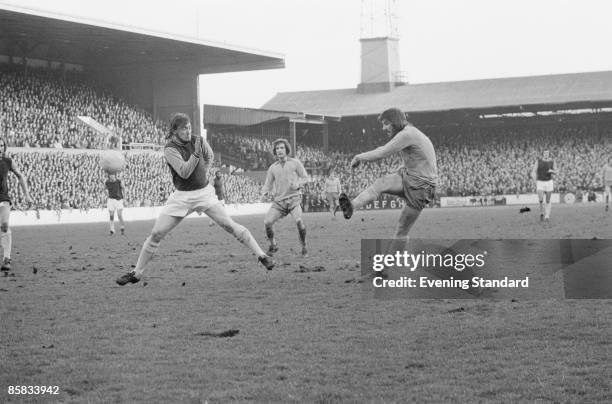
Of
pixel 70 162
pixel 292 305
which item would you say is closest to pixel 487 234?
pixel 292 305

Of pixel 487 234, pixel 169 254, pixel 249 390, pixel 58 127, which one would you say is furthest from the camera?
pixel 58 127

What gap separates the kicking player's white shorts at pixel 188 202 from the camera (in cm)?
1176

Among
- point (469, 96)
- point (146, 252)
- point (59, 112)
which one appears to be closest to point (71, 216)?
point (59, 112)

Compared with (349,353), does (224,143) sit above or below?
above

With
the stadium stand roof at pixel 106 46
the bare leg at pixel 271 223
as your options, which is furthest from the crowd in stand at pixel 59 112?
the bare leg at pixel 271 223

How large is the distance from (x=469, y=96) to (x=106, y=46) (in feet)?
88.9

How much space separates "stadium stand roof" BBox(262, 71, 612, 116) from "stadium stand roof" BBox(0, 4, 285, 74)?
13373 mm

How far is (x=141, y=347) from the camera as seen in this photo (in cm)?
812

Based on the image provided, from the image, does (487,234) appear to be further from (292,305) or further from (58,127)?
(58,127)

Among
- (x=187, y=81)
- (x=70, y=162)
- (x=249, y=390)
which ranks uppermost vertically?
(x=187, y=81)

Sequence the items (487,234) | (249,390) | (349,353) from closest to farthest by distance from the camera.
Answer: (249,390), (349,353), (487,234)

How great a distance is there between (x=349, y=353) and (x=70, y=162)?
41785 mm

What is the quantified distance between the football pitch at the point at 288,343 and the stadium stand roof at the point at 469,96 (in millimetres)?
55665

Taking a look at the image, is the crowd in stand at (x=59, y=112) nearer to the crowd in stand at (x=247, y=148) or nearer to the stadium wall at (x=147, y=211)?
the stadium wall at (x=147, y=211)
